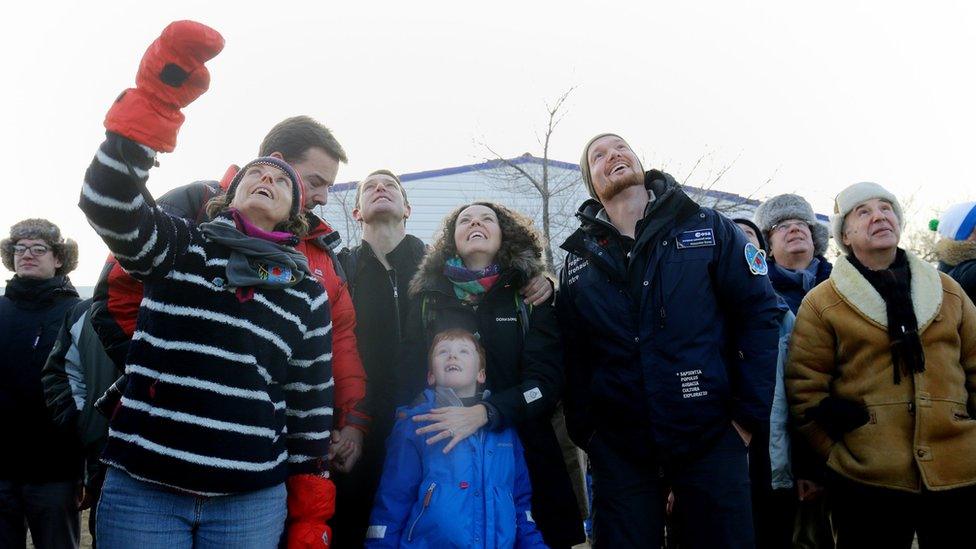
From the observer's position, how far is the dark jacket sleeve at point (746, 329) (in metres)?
2.79

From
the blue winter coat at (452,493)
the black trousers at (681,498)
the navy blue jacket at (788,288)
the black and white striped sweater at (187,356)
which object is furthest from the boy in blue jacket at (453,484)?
the navy blue jacket at (788,288)

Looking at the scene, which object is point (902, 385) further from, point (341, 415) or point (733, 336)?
point (341, 415)

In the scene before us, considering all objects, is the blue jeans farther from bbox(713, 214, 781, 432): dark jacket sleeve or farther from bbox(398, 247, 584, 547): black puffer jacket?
bbox(713, 214, 781, 432): dark jacket sleeve

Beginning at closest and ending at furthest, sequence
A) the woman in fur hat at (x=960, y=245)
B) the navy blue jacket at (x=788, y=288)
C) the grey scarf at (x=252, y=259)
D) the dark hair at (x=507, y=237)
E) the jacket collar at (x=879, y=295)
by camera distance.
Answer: the grey scarf at (x=252, y=259), the jacket collar at (x=879, y=295), the dark hair at (x=507, y=237), the woman in fur hat at (x=960, y=245), the navy blue jacket at (x=788, y=288)

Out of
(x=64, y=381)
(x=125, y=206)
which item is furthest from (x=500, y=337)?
(x=64, y=381)

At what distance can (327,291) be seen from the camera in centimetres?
296

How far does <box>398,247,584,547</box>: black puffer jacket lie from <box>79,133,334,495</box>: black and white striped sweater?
3.34ft

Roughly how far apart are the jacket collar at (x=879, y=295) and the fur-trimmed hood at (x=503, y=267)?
5.25ft

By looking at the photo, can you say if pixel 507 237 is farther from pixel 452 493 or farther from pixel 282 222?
pixel 452 493

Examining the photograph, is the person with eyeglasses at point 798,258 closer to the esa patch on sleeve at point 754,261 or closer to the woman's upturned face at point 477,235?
the esa patch on sleeve at point 754,261

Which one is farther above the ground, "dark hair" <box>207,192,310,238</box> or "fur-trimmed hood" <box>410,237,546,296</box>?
"dark hair" <box>207,192,310,238</box>

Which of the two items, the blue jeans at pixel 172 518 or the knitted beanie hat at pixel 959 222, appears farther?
the knitted beanie hat at pixel 959 222

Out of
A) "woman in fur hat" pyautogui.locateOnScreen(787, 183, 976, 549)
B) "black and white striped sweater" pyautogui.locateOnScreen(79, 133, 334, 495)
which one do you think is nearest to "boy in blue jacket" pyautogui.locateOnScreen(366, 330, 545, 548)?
"black and white striped sweater" pyautogui.locateOnScreen(79, 133, 334, 495)

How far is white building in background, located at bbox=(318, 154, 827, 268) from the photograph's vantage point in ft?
45.3
